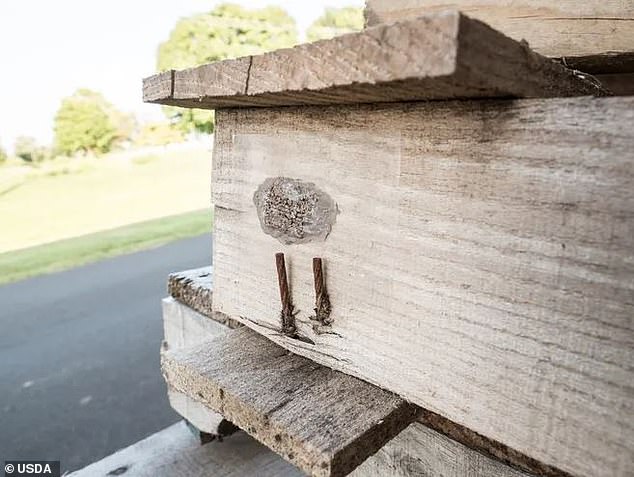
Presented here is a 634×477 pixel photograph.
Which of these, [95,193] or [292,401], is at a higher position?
[292,401]

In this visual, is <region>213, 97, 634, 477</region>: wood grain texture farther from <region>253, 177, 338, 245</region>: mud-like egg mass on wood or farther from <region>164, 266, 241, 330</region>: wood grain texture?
<region>164, 266, 241, 330</region>: wood grain texture

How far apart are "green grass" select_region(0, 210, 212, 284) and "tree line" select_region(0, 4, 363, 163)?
0.98 meters

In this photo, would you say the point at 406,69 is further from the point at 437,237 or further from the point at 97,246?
the point at 97,246

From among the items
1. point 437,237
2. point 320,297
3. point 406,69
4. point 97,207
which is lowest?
point 97,207

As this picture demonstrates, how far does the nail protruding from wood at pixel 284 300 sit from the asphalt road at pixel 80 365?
1.47m

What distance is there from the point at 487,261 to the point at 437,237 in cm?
6

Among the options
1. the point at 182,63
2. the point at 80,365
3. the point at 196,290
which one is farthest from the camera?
the point at 182,63

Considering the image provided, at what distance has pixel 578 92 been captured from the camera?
0.54 metres

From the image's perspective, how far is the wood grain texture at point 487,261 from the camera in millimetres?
448

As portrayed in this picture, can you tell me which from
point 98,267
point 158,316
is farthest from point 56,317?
point 98,267

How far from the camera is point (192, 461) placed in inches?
42.1

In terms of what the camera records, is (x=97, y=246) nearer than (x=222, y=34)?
Yes

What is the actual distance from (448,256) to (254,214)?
1.04 ft

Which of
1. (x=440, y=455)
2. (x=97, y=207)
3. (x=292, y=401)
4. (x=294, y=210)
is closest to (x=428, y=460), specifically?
(x=440, y=455)
